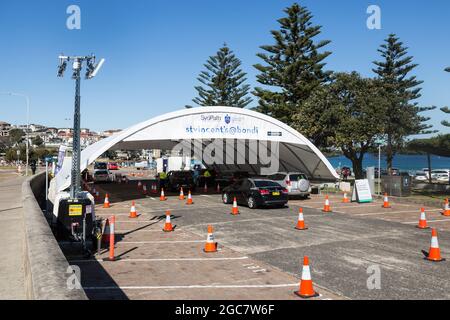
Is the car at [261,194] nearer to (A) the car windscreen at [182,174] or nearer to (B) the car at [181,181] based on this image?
(B) the car at [181,181]

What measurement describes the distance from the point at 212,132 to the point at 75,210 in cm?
1603

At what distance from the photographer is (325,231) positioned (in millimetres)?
14305

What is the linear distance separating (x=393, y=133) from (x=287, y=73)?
52.5 feet

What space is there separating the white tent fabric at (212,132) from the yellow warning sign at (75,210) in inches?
379

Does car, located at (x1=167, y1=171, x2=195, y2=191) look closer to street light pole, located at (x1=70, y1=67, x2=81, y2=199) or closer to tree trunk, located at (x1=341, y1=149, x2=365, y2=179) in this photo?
tree trunk, located at (x1=341, y1=149, x2=365, y2=179)

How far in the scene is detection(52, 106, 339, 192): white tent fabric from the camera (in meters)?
23.5

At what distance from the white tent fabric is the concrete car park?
6850 mm

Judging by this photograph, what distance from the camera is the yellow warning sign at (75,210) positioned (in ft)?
37.6

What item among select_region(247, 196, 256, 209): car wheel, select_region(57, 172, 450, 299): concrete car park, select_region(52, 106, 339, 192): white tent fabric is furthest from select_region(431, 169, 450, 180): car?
select_region(247, 196, 256, 209): car wheel

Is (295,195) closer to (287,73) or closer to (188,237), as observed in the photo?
(188,237)

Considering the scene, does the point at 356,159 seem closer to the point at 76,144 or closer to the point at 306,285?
the point at 76,144

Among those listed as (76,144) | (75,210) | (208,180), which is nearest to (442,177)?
(208,180)

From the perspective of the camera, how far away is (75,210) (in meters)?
11.5

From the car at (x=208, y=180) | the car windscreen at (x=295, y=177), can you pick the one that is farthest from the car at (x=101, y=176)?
the car windscreen at (x=295, y=177)
